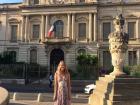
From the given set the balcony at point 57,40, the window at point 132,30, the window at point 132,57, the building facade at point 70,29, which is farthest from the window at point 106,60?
the balcony at point 57,40

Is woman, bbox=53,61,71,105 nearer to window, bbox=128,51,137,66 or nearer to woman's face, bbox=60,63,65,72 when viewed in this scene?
woman's face, bbox=60,63,65,72

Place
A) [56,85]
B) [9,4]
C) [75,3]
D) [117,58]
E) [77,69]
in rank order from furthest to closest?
[9,4], [75,3], [77,69], [117,58], [56,85]

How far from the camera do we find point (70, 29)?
53438 mm

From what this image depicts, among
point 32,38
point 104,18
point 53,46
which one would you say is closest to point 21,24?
point 32,38

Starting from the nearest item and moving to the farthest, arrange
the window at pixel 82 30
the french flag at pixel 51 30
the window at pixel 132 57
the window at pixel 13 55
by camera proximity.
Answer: the french flag at pixel 51 30 < the window at pixel 132 57 < the window at pixel 82 30 < the window at pixel 13 55

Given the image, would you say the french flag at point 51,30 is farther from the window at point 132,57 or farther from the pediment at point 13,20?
the window at point 132,57

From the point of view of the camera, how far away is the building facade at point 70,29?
A: 52.2 meters

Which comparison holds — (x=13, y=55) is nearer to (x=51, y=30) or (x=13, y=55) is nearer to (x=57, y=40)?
(x=57, y=40)

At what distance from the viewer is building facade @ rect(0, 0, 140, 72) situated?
52.2 meters

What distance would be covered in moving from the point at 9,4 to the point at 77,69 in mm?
16840

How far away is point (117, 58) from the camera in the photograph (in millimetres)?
16359

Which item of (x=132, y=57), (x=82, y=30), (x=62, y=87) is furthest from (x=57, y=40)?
(x=62, y=87)

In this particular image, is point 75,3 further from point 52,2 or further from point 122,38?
point 122,38

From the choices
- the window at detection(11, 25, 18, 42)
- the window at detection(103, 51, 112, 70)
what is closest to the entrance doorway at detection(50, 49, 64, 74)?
the window at detection(103, 51, 112, 70)
